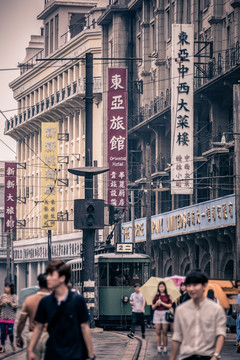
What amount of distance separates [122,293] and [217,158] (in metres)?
14.7

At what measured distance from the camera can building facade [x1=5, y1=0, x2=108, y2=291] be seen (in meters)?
77.8

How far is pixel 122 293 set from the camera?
35.2 meters

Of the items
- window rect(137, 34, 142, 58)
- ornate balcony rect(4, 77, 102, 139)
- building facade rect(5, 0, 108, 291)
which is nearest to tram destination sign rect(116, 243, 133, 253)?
window rect(137, 34, 142, 58)

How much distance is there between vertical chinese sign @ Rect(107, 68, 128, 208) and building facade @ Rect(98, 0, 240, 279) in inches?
51.8

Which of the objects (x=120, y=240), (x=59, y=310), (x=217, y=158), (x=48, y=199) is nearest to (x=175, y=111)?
(x=217, y=158)

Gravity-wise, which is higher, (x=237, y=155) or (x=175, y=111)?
(x=175, y=111)

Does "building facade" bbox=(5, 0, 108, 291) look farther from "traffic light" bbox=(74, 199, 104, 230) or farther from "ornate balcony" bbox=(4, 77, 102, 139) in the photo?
"traffic light" bbox=(74, 199, 104, 230)

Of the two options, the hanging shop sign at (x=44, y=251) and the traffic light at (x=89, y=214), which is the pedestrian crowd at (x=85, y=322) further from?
the hanging shop sign at (x=44, y=251)

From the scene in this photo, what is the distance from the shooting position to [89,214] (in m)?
28.8

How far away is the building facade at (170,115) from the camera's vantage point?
47.0 meters

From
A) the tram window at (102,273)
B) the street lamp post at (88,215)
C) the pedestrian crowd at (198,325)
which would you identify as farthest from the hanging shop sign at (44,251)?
the pedestrian crowd at (198,325)

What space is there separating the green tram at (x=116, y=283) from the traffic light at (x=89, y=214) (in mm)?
6497

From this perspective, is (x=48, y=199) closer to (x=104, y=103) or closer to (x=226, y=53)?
(x=104, y=103)

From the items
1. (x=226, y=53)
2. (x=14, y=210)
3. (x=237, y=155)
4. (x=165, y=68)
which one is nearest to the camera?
(x=237, y=155)
